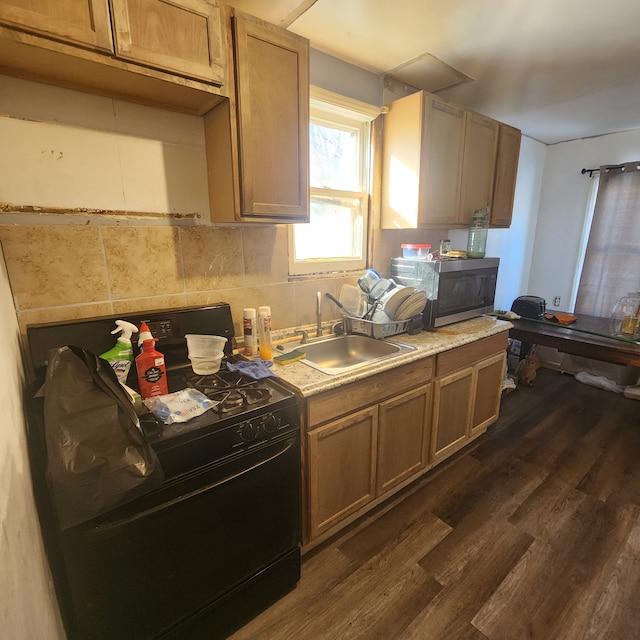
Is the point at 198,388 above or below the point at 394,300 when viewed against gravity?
below

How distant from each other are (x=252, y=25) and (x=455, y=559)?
2.40m

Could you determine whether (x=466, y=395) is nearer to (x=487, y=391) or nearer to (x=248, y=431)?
(x=487, y=391)

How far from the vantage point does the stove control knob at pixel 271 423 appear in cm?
120

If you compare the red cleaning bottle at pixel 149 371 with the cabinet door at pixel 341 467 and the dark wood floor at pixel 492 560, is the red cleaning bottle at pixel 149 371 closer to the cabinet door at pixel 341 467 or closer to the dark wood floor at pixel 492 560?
the cabinet door at pixel 341 467

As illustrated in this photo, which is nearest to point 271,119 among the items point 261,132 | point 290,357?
point 261,132

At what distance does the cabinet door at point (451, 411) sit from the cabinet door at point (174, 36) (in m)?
1.78

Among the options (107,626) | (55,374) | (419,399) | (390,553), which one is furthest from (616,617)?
(55,374)

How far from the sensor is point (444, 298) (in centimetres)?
214

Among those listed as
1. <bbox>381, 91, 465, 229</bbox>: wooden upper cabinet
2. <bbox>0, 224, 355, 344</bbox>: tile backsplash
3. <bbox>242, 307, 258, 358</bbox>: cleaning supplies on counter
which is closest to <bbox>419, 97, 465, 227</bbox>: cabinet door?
<bbox>381, 91, 465, 229</bbox>: wooden upper cabinet

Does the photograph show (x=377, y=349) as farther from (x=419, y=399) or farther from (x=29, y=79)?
(x=29, y=79)

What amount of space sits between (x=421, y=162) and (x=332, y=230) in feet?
2.14

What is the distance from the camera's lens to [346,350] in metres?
2.04

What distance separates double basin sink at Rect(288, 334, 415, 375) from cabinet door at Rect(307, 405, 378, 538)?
390mm

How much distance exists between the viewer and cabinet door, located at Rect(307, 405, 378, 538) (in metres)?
1.46
